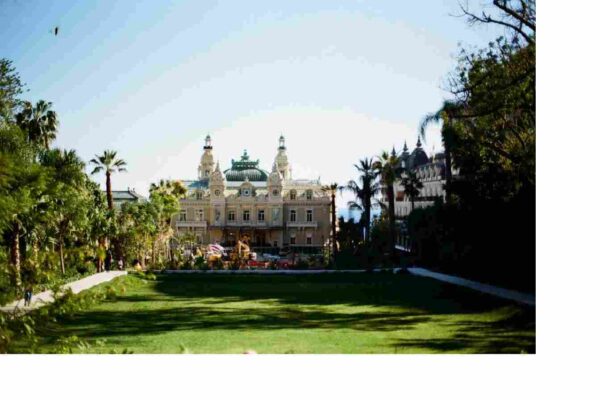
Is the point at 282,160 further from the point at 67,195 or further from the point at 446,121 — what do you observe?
the point at 67,195

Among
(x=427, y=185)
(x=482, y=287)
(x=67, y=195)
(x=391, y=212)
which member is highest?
(x=427, y=185)

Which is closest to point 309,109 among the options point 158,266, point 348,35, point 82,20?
point 348,35

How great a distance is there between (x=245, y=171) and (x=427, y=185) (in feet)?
8.32

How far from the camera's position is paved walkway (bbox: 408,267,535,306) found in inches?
270

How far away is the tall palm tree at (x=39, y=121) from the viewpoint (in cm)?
691

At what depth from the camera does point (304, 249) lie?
9219 millimetres

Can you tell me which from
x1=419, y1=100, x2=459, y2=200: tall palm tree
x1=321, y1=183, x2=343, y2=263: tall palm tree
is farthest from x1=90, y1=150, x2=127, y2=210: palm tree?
x1=419, y1=100, x2=459, y2=200: tall palm tree

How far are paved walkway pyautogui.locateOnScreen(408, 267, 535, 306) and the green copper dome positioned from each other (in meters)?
2.92

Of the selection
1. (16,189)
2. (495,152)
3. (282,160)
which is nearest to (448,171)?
(495,152)

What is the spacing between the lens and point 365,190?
8.91 metres

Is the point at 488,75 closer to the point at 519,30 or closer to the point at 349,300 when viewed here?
the point at 519,30

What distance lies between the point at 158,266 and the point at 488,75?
6.86 meters

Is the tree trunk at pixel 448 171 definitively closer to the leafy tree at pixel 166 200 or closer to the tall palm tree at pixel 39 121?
the leafy tree at pixel 166 200

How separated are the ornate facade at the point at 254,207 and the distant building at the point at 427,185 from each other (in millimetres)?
993
